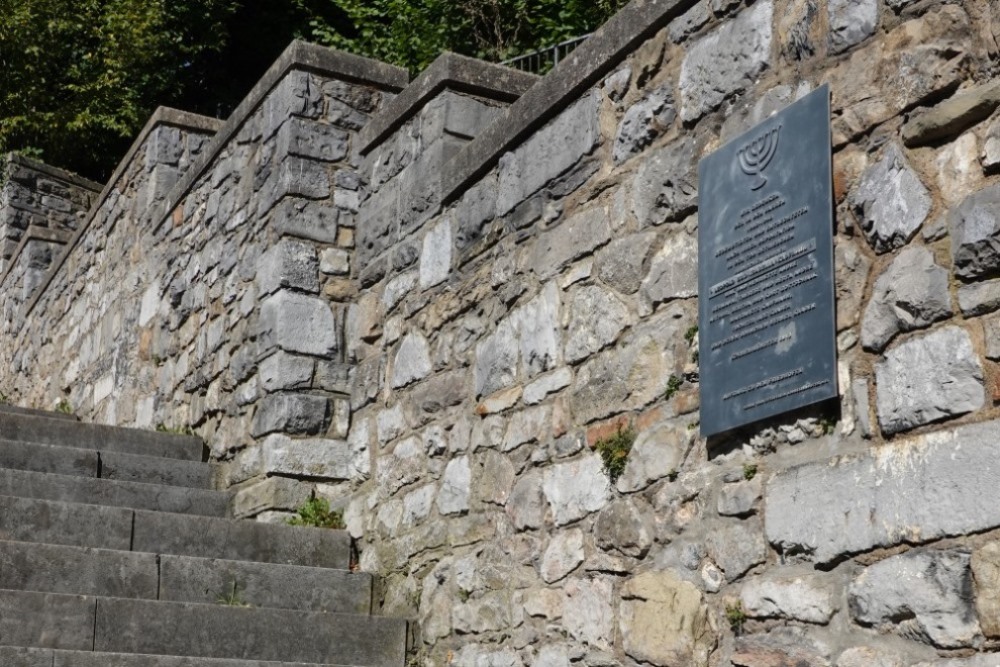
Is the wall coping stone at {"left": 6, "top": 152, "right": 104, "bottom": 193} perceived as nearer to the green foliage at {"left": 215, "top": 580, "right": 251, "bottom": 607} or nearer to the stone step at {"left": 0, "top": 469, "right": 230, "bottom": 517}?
the stone step at {"left": 0, "top": 469, "right": 230, "bottom": 517}

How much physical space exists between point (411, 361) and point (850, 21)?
258 cm

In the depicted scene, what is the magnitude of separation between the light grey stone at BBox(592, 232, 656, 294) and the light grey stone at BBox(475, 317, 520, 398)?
21.9 inches

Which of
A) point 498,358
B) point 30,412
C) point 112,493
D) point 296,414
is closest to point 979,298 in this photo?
point 498,358

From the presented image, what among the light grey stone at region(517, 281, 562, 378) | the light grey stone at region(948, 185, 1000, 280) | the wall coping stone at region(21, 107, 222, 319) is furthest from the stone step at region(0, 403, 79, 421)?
the light grey stone at region(948, 185, 1000, 280)

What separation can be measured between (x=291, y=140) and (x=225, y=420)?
1333 mm

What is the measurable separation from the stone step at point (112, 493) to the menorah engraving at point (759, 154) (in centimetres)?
311

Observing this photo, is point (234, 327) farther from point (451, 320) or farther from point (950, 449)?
point (950, 449)

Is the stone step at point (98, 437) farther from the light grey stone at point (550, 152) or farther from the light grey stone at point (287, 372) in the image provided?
the light grey stone at point (550, 152)

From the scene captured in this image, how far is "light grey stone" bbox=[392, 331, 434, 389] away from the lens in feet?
17.7

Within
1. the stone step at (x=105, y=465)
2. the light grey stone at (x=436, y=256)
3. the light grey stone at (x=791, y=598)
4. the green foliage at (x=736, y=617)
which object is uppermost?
the light grey stone at (x=436, y=256)

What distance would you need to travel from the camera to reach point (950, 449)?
9.34 feet

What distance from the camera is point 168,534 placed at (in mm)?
5305

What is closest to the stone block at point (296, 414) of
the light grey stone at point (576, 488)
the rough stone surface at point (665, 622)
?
the light grey stone at point (576, 488)

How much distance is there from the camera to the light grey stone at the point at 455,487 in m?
4.86
